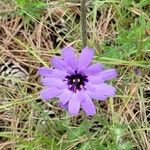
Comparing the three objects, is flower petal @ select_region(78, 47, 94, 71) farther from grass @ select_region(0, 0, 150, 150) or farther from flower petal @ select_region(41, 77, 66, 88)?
grass @ select_region(0, 0, 150, 150)

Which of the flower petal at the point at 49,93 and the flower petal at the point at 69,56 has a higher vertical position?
the flower petal at the point at 69,56

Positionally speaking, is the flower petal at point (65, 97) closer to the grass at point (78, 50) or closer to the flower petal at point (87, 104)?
the flower petal at point (87, 104)

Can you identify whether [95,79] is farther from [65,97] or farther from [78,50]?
[78,50]

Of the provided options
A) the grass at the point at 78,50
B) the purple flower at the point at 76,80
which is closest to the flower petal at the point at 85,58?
the purple flower at the point at 76,80

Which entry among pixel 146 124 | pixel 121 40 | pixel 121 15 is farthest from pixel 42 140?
pixel 121 15

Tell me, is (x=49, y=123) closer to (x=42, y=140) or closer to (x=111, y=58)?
(x=42, y=140)
